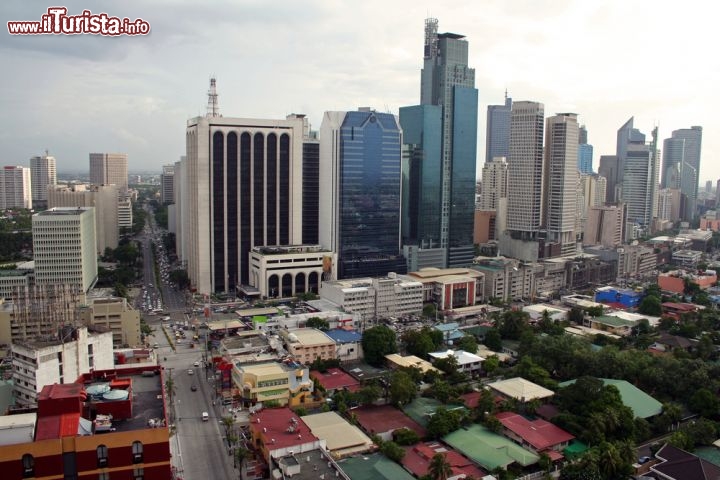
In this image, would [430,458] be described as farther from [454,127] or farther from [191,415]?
[454,127]

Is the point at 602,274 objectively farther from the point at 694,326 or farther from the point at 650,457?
the point at 650,457

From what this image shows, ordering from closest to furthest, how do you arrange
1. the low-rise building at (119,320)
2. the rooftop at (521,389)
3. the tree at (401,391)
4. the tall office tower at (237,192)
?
the tree at (401,391) → the rooftop at (521,389) → the low-rise building at (119,320) → the tall office tower at (237,192)

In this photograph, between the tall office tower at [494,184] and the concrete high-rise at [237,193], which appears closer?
the concrete high-rise at [237,193]

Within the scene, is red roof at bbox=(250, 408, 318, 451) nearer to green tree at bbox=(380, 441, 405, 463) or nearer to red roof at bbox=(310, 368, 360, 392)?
green tree at bbox=(380, 441, 405, 463)

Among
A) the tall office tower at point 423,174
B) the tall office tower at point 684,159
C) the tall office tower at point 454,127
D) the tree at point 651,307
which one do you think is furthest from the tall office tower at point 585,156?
the tree at point 651,307

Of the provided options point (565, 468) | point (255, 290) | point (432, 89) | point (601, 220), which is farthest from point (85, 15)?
point (601, 220)

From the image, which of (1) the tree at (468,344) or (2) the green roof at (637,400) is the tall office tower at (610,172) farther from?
(2) the green roof at (637,400)

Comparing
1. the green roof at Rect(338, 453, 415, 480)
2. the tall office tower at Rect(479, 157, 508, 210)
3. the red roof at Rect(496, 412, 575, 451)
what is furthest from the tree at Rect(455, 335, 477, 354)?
the tall office tower at Rect(479, 157, 508, 210)
